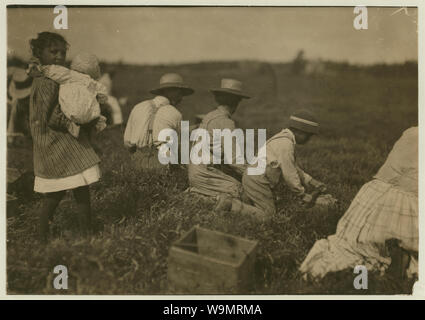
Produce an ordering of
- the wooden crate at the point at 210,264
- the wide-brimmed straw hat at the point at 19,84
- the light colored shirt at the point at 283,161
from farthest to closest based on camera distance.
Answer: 1. the wide-brimmed straw hat at the point at 19,84
2. the light colored shirt at the point at 283,161
3. the wooden crate at the point at 210,264

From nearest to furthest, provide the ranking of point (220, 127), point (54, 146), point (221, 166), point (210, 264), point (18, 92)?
point (210, 264) → point (54, 146) → point (220, 127) → point (221, 166) → point (18, 92)

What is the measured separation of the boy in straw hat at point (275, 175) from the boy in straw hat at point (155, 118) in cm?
104

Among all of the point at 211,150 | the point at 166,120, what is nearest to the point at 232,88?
the point at 211,150

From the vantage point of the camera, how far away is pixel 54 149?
13.5 feet

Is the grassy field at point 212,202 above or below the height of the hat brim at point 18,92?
below

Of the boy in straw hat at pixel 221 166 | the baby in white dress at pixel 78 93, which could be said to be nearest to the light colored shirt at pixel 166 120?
the boy in straw hat at pixel 221 166

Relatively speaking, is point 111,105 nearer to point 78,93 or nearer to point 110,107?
point 110,107

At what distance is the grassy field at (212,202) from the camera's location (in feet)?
13.8

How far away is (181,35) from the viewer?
475 cm

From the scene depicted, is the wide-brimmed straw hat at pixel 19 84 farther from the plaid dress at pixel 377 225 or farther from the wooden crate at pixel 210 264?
the plaid dress at pixel 377 225

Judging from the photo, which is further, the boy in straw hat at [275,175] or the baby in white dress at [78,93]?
the boy in straw hat at [275,175]

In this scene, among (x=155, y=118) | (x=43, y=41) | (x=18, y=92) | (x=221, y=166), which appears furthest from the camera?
(x=18, y=92)

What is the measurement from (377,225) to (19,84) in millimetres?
4440
